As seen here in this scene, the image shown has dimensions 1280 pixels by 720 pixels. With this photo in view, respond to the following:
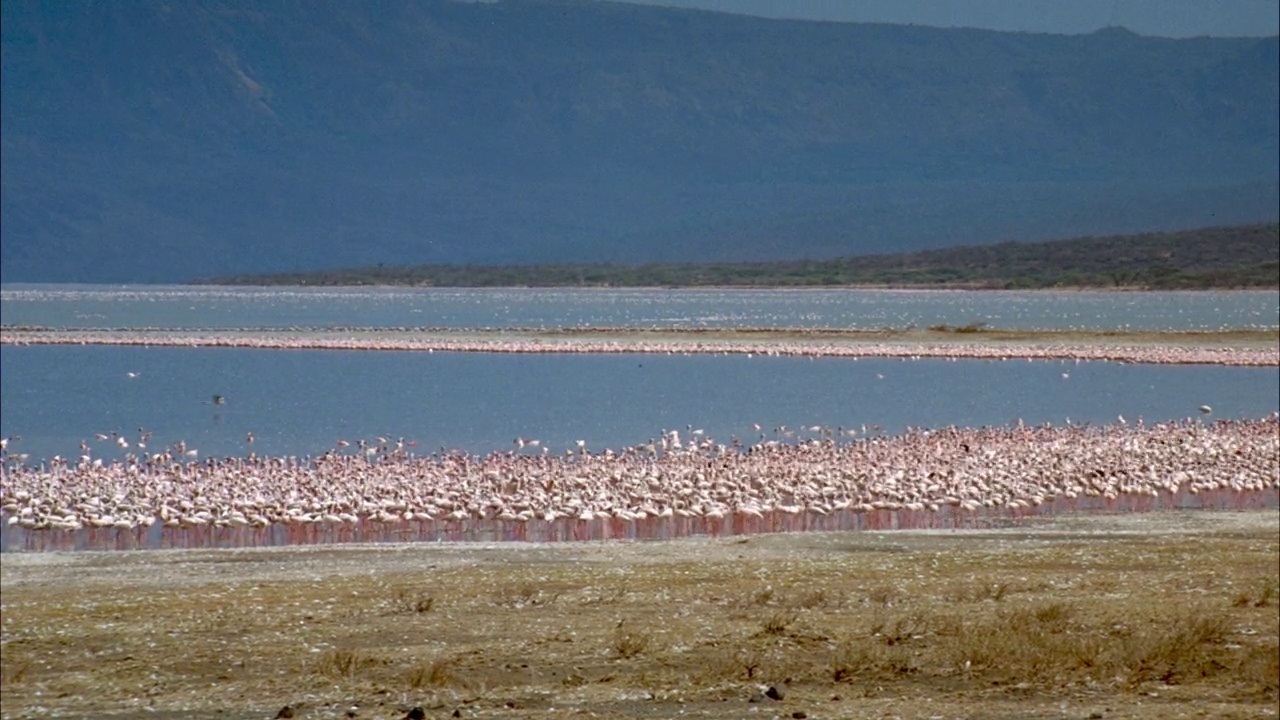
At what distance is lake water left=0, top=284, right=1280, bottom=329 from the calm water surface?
1909 cm

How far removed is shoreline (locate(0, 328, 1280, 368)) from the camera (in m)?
53.9

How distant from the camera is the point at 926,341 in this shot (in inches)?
2335

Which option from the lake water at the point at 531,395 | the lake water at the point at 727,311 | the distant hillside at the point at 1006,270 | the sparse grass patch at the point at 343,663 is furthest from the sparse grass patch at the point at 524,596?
the distant hillside at the point at 1006,270

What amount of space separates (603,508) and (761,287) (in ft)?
406

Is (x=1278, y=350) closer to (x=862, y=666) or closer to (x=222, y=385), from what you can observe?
(x=222, y=385)

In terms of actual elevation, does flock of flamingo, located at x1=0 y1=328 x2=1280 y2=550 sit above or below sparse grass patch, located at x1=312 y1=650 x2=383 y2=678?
above

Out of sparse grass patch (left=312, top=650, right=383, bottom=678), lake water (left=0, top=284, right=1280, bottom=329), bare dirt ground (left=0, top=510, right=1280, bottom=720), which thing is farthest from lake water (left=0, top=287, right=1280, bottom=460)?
sparse grass patch (left=312, top=650, right=383, bottom=678)

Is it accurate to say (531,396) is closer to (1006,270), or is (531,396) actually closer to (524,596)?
(524,596)

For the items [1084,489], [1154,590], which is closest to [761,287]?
[1084,489]

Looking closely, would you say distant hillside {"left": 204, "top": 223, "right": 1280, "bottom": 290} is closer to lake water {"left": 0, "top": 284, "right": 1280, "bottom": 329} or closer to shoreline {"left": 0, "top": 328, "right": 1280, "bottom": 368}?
lake water {"left": 0, "top": 284, "right": 1280, "bottom": 329}

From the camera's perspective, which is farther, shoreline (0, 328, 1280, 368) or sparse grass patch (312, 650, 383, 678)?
shoreline (0, 328, 1280, 368)

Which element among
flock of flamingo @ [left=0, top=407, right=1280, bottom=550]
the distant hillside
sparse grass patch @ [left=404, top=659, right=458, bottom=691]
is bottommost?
sparse grass patch @ [left=404, top=659, right=458, bottom=691]

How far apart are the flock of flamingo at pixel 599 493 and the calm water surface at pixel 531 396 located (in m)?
7.04

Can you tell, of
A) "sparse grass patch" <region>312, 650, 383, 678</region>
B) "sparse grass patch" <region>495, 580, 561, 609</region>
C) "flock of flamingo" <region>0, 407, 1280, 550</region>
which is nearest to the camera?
"sparse grass patch" <region>312, 650, 383, 678</region>
